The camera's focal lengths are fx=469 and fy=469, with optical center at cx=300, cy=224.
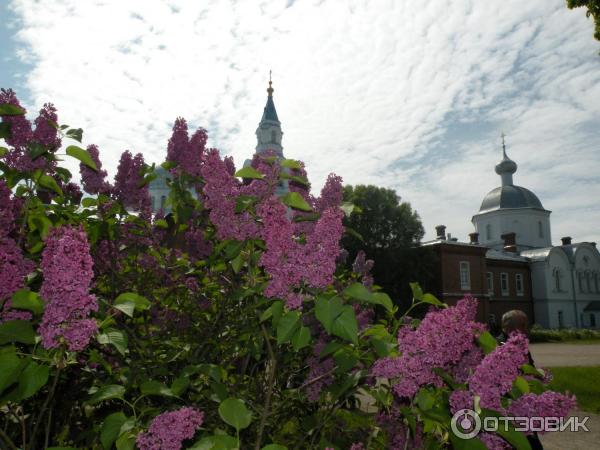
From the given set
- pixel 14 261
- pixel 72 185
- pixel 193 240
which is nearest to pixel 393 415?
pixel 193 240

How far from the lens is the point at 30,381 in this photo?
1.57m

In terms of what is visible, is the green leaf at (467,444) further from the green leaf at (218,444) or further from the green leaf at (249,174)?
the green leaf at (249,174)

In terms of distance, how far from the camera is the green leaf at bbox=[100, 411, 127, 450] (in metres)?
1.73

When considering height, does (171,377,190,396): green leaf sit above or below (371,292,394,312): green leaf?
below

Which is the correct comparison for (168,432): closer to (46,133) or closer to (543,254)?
(46,133)

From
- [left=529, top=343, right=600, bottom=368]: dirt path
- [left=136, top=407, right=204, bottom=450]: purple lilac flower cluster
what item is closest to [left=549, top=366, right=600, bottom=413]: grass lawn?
[left=529, top=343, right=600, bottom=368]: dirt path

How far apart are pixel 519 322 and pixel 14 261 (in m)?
4.93

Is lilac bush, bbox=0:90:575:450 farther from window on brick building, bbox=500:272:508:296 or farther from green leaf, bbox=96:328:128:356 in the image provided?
window on brick building, bbox=500:272:508:296

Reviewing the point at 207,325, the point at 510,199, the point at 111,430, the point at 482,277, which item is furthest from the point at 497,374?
the point at 510,199

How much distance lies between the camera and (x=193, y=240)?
135 inches

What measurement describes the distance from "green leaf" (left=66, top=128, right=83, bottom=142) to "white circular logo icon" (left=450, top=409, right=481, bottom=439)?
2492 mm

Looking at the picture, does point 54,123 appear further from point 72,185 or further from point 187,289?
point 187,289

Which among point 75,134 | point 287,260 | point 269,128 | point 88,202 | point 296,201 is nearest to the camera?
point 287,260

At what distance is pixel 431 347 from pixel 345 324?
42cm
